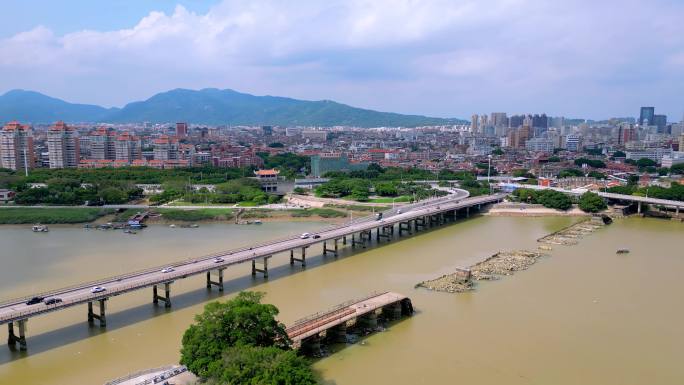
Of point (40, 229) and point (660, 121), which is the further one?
point (660, 121)

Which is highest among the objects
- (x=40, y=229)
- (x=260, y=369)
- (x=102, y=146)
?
(x=102, y=146)

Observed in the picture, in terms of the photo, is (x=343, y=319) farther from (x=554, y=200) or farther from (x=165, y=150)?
(x=165, y=150)

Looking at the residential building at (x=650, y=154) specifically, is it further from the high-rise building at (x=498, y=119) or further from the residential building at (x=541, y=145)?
the high-rise building at (x=498, y=119)

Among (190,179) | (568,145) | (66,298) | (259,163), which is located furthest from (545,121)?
(66,298)

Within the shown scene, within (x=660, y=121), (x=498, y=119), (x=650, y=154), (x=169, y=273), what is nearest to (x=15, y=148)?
(x=169, y=273)

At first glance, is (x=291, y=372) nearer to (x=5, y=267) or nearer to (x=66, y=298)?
(x=66, y=298)

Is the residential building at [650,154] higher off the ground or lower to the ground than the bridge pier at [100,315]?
higher

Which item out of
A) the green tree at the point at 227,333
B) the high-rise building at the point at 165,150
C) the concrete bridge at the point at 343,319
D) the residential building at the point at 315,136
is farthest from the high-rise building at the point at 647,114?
the green tree at the point at 227,333

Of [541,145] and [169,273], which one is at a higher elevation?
[541,145]
